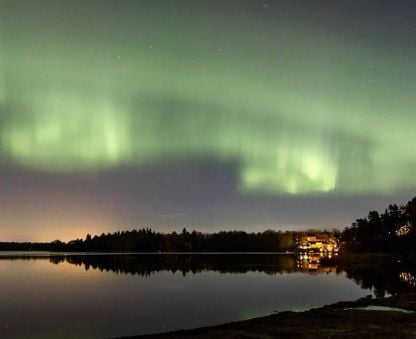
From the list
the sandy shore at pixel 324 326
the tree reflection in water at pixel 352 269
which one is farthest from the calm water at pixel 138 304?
the sandy shore at pixel 324 326

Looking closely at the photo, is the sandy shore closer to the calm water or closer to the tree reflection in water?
the calm water

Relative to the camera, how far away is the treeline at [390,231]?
170 m

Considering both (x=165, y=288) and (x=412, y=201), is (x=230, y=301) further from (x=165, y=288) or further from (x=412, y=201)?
(x=412, y=201)

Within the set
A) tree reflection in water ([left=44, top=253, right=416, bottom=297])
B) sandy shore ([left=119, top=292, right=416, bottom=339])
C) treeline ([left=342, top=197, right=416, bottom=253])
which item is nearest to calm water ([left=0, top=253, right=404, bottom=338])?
tree reflection in water ([left=44, top=253, right=416, bottom=297])

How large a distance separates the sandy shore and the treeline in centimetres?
13987

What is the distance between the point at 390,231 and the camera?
186m

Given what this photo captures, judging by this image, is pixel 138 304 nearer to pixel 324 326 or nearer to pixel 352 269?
pixel 324 326

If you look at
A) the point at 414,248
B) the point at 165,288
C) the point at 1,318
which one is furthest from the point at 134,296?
the point at 414,248

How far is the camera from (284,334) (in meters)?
29.2

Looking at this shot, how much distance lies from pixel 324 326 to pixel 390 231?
16766cm

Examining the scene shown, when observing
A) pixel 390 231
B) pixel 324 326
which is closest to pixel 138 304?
pixel 324 326

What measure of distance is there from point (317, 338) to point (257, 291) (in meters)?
41.2

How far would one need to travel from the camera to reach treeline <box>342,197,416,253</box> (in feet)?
556

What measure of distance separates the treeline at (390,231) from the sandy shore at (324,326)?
459ft
